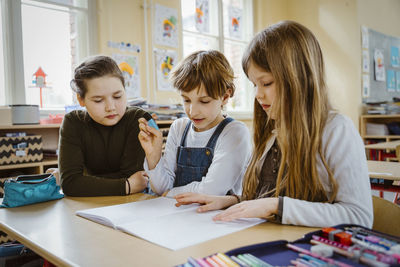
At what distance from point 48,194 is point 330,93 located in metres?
0.97

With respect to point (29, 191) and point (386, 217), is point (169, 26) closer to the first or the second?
point (29, 191)

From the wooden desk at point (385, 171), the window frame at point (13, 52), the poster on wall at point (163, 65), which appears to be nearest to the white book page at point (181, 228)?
the wooden desk at point (385, 171)

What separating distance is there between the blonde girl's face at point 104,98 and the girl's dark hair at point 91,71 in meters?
0.02

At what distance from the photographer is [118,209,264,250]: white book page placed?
2.27 ft

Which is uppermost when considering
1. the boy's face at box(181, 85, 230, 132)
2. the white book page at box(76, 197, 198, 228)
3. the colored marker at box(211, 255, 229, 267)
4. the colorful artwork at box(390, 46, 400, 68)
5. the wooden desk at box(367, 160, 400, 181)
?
the colorful artwork at box(390, 46, 400, 68)

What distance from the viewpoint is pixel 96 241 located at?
0.72 m

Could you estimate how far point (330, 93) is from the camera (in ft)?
3.28

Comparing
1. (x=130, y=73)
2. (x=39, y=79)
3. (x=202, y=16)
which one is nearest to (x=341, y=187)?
(x=39, y=79)

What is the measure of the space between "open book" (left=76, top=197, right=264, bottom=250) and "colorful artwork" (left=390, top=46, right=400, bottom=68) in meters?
5.81

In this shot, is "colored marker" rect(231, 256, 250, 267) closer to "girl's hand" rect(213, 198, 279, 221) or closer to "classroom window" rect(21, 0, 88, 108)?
"girl's hand" rect(213, 198, 279, 221)

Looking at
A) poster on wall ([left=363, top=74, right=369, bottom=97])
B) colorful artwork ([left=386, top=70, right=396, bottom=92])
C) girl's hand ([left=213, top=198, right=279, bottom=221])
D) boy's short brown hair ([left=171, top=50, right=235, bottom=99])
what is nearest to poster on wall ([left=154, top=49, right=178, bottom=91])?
boy's short brown hair ([left=171, top=50, right=235, bottom=99])

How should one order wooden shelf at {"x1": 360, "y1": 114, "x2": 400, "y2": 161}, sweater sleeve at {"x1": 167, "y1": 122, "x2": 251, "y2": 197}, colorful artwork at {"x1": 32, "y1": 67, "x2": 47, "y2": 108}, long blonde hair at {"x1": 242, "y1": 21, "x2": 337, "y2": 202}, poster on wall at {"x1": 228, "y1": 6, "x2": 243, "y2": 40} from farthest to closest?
poster on wall at {"x1": 228, "y1": 6, "x2": 243, "y2": 40} < wooden shelf at {"x1": 360, "y1": 114, "x2": 400, "y2": 161} < colorful artwork at {"x1": 32, "y1": 67, "x2": 47, "y2": 108} < sweater sleeve at {"x1": 167, "y1": 122, "x2": 251, "y2": 197} < long blonde hair at {"x1": 242, "y1": 21, "x2": 337, "y2": 202}

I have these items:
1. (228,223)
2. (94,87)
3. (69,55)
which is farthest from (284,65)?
(69,55)

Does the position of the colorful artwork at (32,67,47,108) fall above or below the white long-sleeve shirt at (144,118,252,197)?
above
